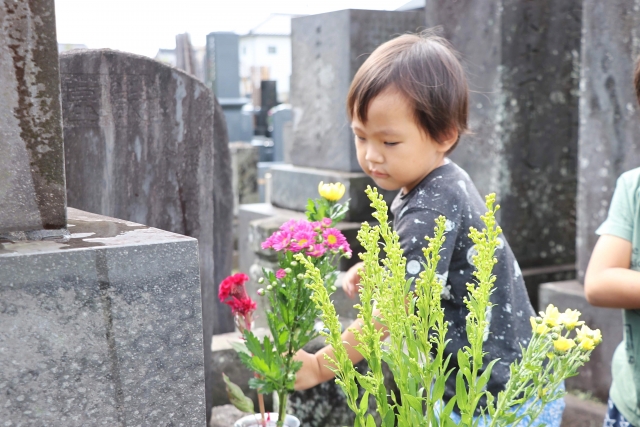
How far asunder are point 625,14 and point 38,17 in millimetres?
2643

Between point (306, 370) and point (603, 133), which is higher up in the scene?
point (603, 133)

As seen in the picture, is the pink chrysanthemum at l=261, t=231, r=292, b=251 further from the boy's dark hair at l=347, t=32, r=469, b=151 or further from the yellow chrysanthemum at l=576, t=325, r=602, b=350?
the yellow chrysanthemum at l=576, t=325, r=602, b=350

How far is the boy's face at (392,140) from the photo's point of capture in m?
1.60

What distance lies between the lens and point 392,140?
1.60m

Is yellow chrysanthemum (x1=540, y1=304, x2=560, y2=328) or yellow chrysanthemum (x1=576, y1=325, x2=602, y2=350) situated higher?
yellow chrysanthemum (x1=540, y1=304, x2=560, y2=328)

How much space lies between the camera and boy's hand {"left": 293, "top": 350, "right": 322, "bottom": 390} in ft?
4.76

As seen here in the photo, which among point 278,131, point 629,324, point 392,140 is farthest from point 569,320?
point 278,131

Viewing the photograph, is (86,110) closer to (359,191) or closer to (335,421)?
(335,421)

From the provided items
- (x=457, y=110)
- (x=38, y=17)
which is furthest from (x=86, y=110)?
(x=457, y=110)

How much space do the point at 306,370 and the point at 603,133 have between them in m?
2.23

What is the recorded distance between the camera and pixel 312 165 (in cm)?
441

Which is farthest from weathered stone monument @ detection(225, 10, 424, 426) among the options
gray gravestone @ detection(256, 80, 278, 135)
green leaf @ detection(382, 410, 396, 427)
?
gray gravestone @ detection(256, 80, 278, 135)

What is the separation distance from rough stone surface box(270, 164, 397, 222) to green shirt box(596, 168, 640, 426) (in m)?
2.04

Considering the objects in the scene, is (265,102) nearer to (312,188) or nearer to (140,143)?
(312,188)
